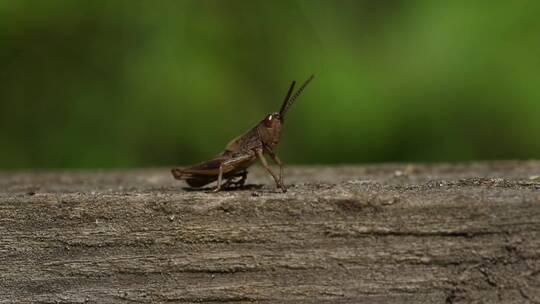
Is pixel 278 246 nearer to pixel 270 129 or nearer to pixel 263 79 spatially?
pixel 270 129

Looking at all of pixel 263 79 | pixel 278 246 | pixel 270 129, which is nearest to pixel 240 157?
pixel 270 129

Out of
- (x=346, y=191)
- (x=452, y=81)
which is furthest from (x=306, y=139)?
(x=346, y=191)

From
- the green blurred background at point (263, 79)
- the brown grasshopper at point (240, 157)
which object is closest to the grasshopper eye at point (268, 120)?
the brown grasshopper at point (240, 157)

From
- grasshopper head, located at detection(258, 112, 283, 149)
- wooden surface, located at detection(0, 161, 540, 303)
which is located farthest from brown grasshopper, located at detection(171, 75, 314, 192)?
wooden surface, located at detection(0, 161, 540, 303)

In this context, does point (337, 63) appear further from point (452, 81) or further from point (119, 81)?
point (119, 81)

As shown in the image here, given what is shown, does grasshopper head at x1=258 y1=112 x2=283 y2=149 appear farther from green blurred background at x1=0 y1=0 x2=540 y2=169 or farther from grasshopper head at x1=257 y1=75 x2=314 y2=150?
green blurred background at x1=0 y1=0 x2=540 y2=169
